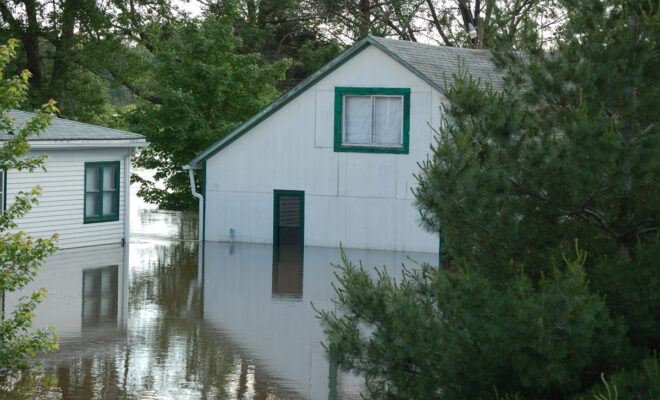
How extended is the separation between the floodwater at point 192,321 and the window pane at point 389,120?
10.1 feet

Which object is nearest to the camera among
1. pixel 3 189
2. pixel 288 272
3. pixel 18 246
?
pixel 18 246

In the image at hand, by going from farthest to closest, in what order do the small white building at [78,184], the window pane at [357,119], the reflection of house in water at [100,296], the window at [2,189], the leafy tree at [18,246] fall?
the window pane at [357,119], the small white building at [78,184], the window at [2,189], the reflection of house in water at [100,296], the leafy tree at [18,246]

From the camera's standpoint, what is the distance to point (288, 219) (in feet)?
85.7

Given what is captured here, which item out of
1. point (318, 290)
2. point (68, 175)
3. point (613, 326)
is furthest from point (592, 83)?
point (68, 175)

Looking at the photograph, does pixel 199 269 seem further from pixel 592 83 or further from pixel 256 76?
pixel 592 83

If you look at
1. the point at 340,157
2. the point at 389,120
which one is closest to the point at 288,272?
the point at 340,157

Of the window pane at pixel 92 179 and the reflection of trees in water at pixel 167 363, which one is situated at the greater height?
the window pane at pixel 92 179

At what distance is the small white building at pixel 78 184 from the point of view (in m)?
22.7

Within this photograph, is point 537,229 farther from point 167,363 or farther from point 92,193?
point 92,193

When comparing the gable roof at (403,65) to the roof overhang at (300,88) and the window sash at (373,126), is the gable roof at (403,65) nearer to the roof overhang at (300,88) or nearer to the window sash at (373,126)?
the roof overhang at (300,88)

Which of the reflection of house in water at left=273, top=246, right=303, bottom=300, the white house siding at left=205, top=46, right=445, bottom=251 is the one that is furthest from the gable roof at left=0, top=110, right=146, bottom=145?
the reflection of house in water at left=273, top=246, right=303, bottom=300

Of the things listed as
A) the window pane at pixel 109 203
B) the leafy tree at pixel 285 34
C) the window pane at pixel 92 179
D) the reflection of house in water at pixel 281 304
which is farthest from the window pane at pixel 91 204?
the leafy tree at pixel 285 34

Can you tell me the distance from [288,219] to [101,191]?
17.3ft

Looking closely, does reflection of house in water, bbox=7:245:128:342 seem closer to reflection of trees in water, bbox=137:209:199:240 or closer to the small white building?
the small white building
